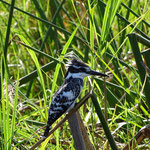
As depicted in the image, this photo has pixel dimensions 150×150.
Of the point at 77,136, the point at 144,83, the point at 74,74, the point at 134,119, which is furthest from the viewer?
the point at 134,119

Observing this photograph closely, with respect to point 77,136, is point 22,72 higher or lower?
higher

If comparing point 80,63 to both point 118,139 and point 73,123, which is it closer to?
point 73,123

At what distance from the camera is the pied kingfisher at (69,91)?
6.03 feet

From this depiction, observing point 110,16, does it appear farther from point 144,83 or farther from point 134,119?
point 134,119

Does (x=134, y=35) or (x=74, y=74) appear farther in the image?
(x=74, y=74)

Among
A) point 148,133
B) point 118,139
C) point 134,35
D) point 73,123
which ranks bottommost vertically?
point 118,139

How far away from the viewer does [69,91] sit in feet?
6.43

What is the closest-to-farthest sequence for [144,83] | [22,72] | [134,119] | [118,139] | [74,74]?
[144,83], [74,74], [134,119], [118,139], [22,72]

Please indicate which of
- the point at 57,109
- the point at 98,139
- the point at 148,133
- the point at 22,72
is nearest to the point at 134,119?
the point at 98,139

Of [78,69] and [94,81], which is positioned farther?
[94,81]

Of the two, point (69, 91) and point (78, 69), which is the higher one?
point (78, 69)

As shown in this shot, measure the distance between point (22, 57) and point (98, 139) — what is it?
6.06ft

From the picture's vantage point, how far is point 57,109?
1871 millimetres

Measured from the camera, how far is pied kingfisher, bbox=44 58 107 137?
1.84 metres
